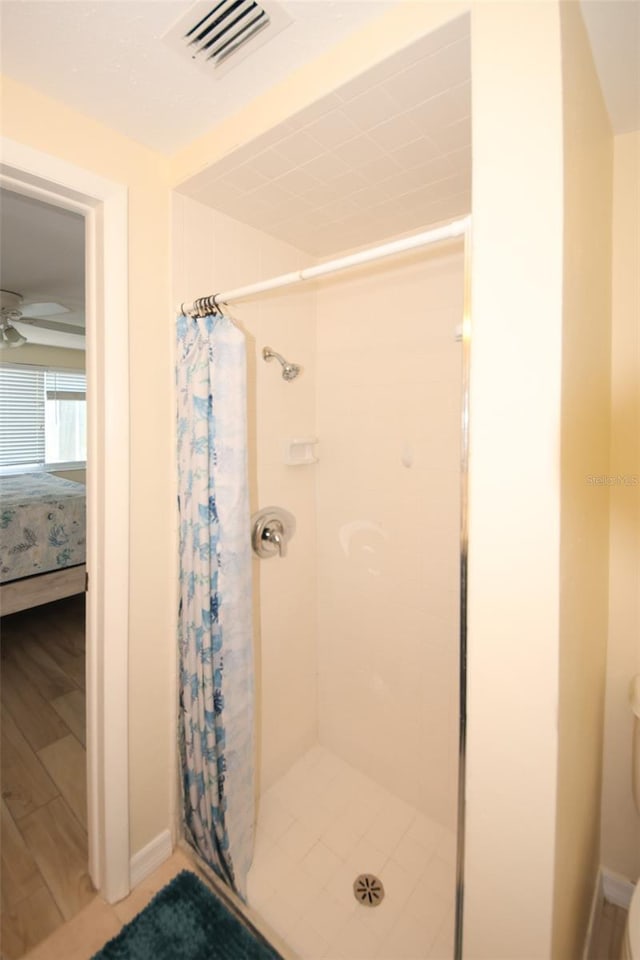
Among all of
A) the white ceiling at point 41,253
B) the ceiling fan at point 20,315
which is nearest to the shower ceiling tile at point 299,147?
the white ceiling at point 41,253

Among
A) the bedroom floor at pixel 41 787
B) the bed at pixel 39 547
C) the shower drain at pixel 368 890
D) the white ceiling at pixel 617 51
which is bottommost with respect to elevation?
the shower drain at pixel 368 890

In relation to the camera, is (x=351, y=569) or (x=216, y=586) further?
(x=351, y=569)

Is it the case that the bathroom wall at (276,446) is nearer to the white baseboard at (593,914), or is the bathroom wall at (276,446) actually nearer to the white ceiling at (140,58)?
the white ceiling at (140,58)

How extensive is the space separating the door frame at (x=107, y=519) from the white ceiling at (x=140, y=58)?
190mm

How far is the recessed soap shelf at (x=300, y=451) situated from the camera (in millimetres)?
1648

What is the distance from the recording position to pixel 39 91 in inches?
41.3

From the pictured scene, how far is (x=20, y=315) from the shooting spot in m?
3.52

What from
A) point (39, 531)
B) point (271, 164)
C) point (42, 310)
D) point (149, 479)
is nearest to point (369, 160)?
point (271, 164)

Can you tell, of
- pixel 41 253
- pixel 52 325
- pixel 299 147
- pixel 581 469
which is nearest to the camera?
pixel 581 469

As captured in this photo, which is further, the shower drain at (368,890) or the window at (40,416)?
the window at (40,416)

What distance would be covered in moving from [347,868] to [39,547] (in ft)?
8.57

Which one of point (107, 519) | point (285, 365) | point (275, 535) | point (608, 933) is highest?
point (285, 365)

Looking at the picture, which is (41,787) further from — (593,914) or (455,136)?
(455,136)

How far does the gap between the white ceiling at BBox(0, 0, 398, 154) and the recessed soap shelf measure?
1002mm
